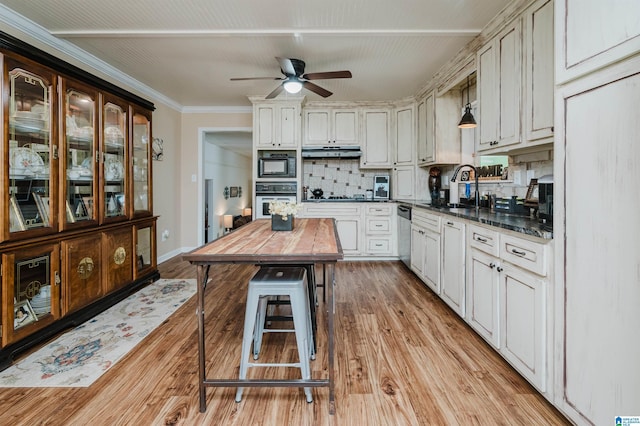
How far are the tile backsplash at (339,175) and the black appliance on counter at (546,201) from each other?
3537mm

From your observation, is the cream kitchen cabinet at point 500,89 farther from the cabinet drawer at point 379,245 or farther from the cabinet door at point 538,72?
the cabinet drawer at point 379,245

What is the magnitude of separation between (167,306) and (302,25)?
276cm

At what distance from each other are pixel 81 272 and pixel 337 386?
221 centimetres

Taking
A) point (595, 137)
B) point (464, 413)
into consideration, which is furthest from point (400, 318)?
point (595, 137)

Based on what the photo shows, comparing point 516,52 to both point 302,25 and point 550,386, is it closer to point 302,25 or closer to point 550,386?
point 302,25

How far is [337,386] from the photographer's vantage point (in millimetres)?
1772

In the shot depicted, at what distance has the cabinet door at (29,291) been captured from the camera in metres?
1.97

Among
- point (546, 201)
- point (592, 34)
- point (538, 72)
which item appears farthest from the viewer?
point (538, 72)

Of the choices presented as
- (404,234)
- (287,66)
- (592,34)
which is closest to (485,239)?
(592,34)

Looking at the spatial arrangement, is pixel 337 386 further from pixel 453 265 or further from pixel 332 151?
pixel 332 151

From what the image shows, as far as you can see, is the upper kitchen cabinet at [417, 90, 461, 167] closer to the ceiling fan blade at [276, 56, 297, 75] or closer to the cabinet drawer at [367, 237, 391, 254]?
the cabinet drawer at [367, 237, 391, 254]

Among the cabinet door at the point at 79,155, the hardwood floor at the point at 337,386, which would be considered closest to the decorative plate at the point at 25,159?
the cabinet door at the point at 79,155

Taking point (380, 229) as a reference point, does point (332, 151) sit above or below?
above

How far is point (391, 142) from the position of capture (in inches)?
201
